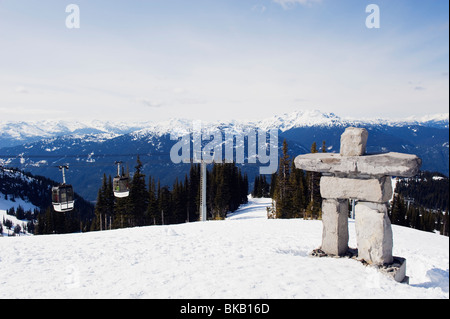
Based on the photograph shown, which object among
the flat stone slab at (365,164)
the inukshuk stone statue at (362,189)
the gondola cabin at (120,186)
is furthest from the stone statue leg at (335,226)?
the gondola cabin at (120,186)

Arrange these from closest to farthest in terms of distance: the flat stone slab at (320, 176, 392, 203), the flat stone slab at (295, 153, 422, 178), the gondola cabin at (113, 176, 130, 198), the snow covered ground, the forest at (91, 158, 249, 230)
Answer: the snow covered ground < the flat stone slab at (295, 153, 422, 178) < the flat stone slab at (320, 176, 392, 203) < the gondola cabin at (113, 176, 130, 198) < the forest at (91, 158, 249, 230)

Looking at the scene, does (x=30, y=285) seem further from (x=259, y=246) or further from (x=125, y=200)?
(x=125, y=200)

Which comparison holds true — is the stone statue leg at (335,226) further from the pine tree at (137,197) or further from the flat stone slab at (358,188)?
the pine tree at (137,197)

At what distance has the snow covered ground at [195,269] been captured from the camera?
8727 mm

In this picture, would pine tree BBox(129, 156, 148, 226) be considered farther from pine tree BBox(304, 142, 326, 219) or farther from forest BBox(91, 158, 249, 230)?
pine tree BBox(304, 142, 326, 219)

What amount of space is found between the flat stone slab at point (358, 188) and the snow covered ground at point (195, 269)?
2.57 m

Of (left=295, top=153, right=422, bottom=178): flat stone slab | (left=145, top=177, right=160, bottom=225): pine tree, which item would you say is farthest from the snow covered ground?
(left=145, top=177, right=160, bottom=225): pine tree

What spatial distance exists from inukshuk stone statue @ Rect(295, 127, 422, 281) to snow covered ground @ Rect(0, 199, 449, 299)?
89 centimetres

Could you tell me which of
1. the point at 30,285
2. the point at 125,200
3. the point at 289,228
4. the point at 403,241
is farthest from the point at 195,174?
the point at 30,285

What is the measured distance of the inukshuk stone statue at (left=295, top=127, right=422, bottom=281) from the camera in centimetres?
1027

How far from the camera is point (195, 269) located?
10.5 m

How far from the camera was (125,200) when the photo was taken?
44312 millimetres

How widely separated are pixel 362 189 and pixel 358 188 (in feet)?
0.48
